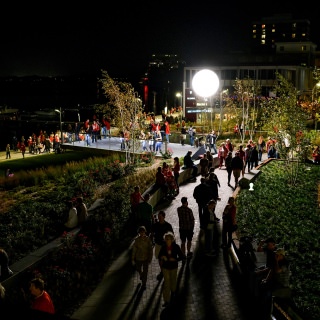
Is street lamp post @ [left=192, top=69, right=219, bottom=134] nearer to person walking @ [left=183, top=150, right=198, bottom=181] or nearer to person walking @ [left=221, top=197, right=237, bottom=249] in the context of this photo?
person walking @ [left=183, top=150, right=198, bottom=181]

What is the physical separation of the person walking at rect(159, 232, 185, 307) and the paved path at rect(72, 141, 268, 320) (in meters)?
0.40

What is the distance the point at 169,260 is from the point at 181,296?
3.67 feet

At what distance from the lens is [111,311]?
798cm

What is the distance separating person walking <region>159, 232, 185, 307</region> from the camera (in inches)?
306

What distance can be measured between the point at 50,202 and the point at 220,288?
8.25 metres

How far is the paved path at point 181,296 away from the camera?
781cm

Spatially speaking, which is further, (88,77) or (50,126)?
(88,77)

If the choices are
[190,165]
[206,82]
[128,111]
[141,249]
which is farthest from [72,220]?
[128,111]

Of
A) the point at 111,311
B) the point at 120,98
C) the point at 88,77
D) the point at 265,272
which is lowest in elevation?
the point at 111,311

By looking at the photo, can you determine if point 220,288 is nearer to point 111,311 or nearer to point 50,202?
point 111,311

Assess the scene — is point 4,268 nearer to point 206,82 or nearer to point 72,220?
point 72,220

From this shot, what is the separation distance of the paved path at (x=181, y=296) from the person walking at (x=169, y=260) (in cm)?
40

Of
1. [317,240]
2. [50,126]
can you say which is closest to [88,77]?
[50,126]

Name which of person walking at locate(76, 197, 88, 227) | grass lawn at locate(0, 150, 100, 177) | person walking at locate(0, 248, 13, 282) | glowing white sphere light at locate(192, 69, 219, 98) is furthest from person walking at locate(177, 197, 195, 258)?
grass lawn at locate(0, 150, 100, 177)
